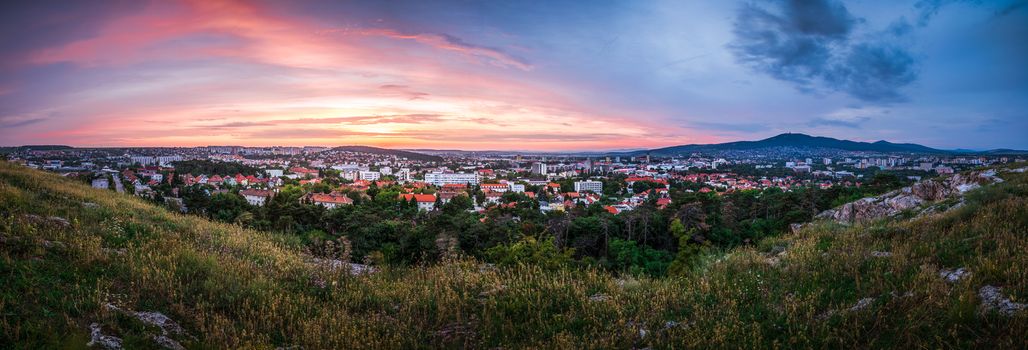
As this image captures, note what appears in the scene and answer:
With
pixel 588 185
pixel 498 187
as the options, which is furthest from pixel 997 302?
pixel 588 185

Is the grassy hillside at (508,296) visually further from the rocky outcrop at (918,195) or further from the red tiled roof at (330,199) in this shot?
the red tiled roof at (330,199)

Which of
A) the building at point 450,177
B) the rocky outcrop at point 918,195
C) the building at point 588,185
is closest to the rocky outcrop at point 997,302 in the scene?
the rocky outcrop at point 918,195

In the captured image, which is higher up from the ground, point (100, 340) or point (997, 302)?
point (997, 302)

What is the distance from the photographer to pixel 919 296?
424 cm

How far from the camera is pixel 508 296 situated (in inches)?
217

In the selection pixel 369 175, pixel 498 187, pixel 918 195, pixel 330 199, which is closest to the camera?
pixel 918 195

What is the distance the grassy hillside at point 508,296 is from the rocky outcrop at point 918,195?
26.5ft

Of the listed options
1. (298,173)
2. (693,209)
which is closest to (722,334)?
(693,209)

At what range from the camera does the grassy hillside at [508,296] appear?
3.91 m

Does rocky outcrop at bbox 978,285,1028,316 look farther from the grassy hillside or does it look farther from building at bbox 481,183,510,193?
building at bbox 481,183,510,193

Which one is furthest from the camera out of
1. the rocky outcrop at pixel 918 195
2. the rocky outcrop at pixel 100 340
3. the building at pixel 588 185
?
the building at pixel 588 185

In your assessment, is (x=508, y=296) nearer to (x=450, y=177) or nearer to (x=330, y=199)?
(x=330, y=199)

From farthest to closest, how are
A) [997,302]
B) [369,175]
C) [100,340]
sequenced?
[369,175]
[997,302]
[100,340]

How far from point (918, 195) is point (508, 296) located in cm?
1693
